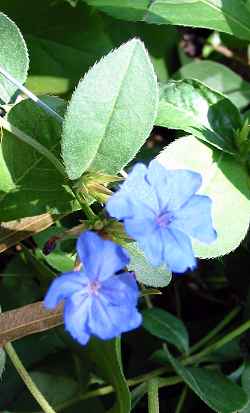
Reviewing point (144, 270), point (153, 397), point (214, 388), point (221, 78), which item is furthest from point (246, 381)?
point (221, 78)

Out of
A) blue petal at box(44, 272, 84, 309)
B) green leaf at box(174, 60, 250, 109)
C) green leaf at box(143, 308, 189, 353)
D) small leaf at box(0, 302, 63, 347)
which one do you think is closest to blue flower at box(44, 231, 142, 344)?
blue petal at box(44, 272, 84, 309)

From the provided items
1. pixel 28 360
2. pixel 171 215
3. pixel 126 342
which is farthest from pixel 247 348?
pixel 171 215

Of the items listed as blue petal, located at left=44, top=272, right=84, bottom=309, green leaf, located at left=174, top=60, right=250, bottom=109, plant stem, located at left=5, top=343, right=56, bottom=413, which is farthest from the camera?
green leaf, located at left=174, top=60, right=250, bottom=109

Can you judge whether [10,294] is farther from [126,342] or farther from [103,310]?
[103,310]

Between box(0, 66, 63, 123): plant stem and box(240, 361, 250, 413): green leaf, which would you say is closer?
box(0, 66, 63, 123): plant stem

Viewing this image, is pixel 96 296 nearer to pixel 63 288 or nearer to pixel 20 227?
pixel 63 288

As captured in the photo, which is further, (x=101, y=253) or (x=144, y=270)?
(x=144, y=270)

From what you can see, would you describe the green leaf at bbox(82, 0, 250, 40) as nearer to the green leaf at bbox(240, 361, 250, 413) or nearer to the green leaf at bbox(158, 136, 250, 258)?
the green leaf at bbox(158, 136, 250, 258)

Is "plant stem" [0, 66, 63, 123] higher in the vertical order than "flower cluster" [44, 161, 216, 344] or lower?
higher
